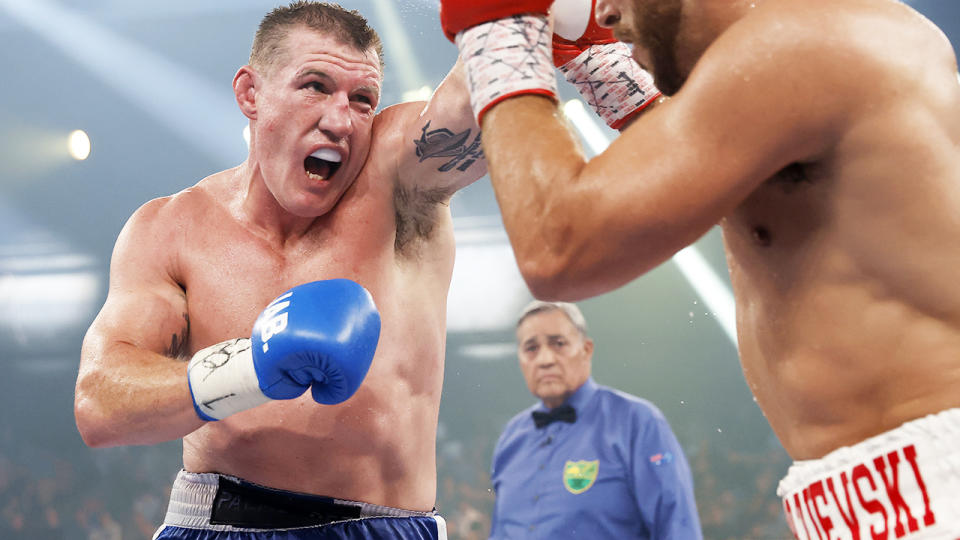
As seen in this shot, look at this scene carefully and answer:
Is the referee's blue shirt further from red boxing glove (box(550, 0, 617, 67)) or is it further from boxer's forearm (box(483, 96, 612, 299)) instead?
boxer's forearm (box(483, 96, 612, 299))

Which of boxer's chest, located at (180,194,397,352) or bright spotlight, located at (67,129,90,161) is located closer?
boxer's chest, located at (180,194,397,352)

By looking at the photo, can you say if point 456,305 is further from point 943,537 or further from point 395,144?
point 943,537

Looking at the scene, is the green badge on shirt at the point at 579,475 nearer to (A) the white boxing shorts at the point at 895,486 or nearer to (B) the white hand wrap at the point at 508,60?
(A) the white boxing shorts at the point at 895,486

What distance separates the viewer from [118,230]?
634 cm

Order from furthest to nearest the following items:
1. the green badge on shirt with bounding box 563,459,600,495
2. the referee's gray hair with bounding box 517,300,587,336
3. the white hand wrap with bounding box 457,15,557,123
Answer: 1. the referee's gray hair with bounding box 517,300,587,336
2. the green badge on shirt with bounding box 563,459,600,495
3. the white hand wrap with bounding box 457,15,557,123

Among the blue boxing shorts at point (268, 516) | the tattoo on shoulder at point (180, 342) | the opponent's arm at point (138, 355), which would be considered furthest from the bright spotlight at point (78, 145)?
the blue boxing shorts at point (268, 516)

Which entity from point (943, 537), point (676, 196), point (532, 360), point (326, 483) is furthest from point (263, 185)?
point (532, 360)

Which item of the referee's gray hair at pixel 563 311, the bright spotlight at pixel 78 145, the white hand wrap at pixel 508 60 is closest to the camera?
the white hand wrap at pixel 508 60

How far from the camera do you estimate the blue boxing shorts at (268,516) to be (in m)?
1.56

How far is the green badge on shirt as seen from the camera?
2.92m

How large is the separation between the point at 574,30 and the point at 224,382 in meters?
0.85

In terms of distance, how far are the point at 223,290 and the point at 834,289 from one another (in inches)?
47.4

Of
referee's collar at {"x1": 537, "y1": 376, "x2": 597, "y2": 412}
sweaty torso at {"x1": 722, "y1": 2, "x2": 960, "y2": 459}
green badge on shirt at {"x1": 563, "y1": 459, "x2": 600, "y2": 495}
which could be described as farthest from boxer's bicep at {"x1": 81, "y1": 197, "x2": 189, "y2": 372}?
referee's collar at {"x1": 537, "y1": 376, "x2": 597, "y2": 412}

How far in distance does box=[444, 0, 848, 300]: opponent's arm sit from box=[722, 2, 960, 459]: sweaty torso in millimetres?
63
